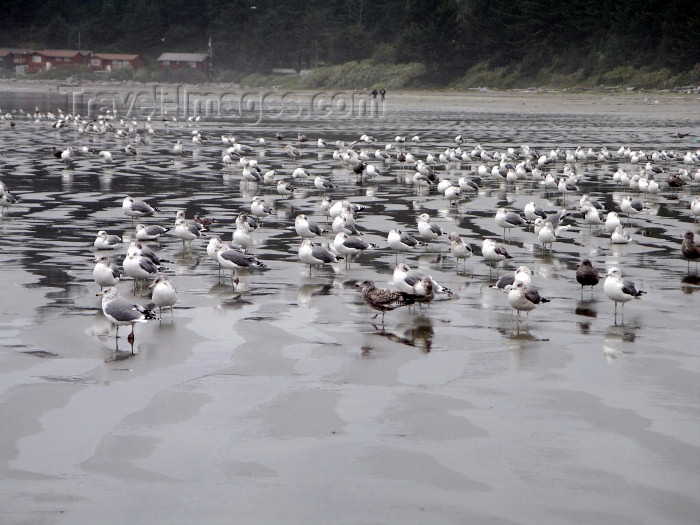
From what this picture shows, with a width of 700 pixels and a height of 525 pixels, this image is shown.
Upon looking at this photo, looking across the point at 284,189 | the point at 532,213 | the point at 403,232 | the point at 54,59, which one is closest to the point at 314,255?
the point at 403,232

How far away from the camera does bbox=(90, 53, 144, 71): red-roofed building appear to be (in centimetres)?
16350

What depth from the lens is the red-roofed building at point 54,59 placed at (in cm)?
16888

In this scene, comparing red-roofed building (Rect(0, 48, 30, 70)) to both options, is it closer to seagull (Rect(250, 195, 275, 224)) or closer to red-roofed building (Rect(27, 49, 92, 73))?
red-roofed building (Rect(27, 49, 92, 73))

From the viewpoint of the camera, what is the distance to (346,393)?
9.43 metres

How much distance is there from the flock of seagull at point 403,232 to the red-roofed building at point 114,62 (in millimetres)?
131385

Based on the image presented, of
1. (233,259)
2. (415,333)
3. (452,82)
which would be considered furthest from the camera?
(452,82)

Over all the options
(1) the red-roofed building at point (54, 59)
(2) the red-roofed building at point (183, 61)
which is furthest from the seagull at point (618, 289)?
(1) the red-roofed building at point (54, 59)

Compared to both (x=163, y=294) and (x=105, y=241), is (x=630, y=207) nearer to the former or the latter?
(x=105, y=241)

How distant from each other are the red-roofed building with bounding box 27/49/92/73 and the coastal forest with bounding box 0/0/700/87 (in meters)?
5.67

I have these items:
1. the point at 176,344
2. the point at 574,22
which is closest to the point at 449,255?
the point at 176,344

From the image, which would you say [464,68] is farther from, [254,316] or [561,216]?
[254,316]

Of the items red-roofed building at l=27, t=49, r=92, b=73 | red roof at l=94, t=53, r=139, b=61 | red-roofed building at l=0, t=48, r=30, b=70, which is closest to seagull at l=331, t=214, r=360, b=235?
red roof at l=94, t=53, r=139, b=61

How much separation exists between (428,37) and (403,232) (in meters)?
91.9

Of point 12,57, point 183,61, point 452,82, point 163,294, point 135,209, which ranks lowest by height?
point 163,294
